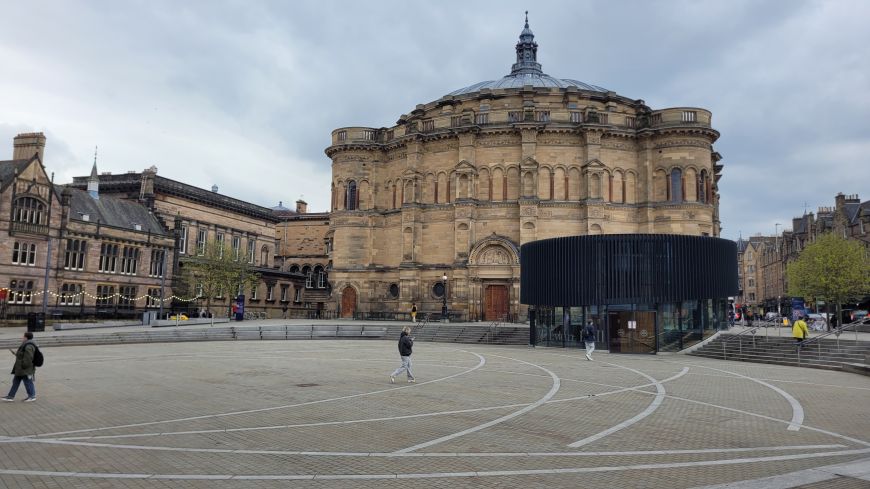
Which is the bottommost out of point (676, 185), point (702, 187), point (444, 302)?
point (444, 302)

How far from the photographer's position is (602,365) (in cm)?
2462

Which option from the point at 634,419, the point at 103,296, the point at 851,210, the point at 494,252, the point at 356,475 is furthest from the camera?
the point at 851,210

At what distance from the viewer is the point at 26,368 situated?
14.0 metres

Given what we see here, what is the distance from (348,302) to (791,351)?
1492 inches

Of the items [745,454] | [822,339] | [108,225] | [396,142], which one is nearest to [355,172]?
[396,142]

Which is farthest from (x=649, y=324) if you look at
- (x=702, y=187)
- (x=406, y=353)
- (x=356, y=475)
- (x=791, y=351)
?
(x=356, y=475)

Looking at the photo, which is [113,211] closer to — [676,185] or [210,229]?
[210,229]

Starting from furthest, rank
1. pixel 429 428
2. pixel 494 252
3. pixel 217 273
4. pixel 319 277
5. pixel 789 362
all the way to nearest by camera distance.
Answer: pixel 319 277 < pixel 217 273 < pixel 494 252 < pixel 789 362 < pixel 429 428

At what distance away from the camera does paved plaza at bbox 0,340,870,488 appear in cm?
865

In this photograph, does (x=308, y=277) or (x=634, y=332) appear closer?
(x=634, y=332)

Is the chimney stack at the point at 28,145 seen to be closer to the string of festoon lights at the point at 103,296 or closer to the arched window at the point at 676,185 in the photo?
the string of festoon lights at the point at 103,296

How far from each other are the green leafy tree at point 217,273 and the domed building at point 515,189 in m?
10.3

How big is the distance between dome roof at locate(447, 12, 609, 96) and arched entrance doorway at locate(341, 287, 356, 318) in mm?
22816

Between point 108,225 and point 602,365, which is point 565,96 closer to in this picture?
point 602,365
